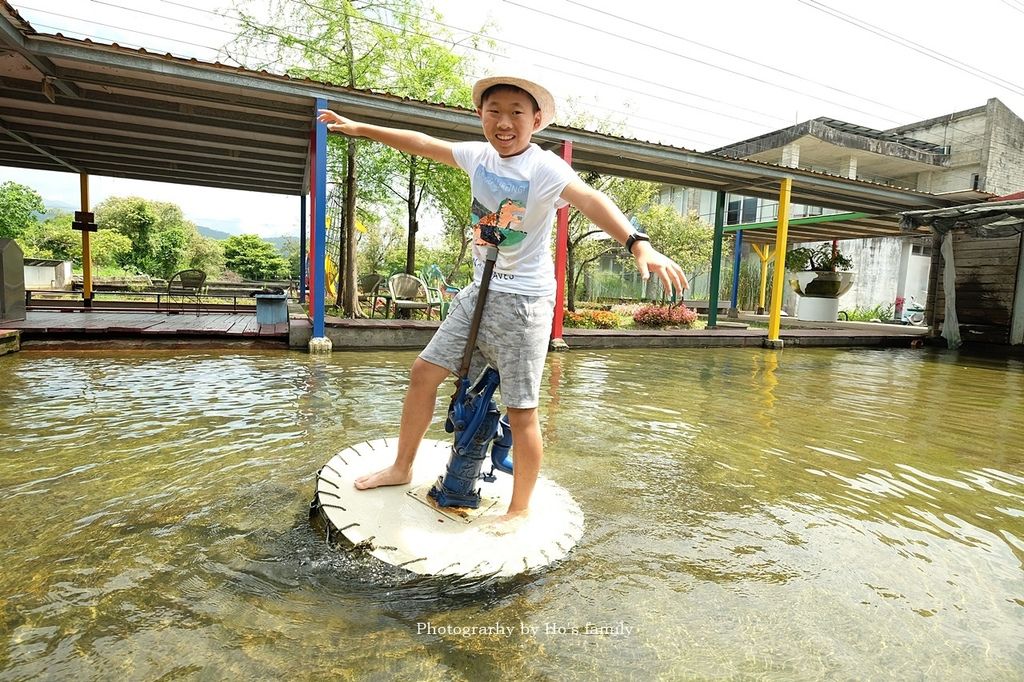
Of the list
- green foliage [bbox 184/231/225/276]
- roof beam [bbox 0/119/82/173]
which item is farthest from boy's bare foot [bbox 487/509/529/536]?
green foliage [bbox 184/231/225/276]

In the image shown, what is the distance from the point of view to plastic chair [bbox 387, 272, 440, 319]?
10.0 meters

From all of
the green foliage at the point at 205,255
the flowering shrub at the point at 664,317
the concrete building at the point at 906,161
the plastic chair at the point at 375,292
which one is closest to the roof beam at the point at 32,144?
the plastic chair at the point at 375,292

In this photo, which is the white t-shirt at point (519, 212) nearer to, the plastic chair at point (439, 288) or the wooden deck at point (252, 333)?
the wooden deck at point (252, 333)

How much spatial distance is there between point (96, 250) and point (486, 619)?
120 ft

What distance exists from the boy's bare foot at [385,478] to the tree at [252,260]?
34.5 m

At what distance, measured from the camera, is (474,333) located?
201cm

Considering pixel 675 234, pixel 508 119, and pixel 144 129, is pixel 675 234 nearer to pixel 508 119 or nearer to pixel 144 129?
pixel 144 129

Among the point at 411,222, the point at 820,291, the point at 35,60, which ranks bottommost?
the point at 820,291

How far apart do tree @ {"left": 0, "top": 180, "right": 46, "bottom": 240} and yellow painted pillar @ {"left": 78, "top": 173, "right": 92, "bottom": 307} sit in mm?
21225

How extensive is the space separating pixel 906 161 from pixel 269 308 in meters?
27.3

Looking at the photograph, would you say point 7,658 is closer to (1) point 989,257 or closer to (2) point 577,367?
(2) point 577,367

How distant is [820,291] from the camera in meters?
17.0

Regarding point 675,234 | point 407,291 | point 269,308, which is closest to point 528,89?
point 269,308

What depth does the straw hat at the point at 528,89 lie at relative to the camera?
192cm
